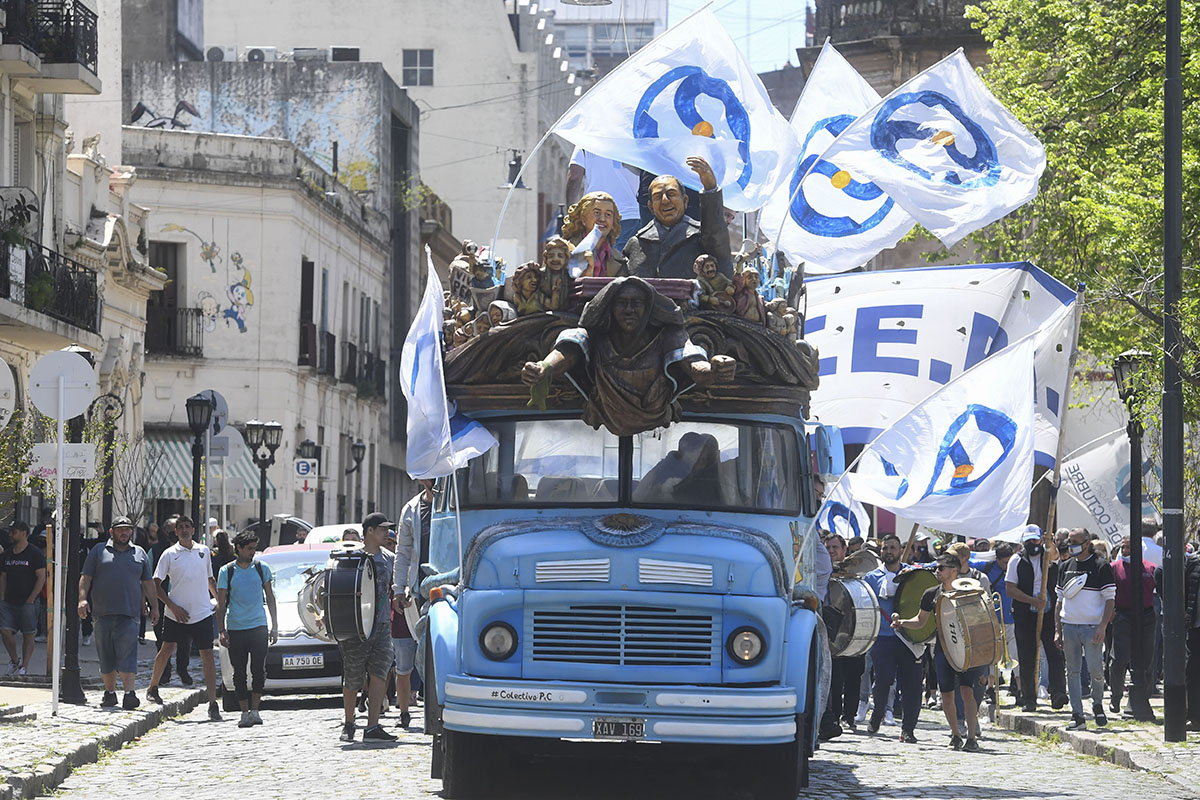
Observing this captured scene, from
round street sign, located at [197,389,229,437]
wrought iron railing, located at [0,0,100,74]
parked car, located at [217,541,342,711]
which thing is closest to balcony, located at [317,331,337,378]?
wrought iron railing, located at [0,0,100,74]

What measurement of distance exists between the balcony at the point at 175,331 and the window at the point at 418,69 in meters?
25.9

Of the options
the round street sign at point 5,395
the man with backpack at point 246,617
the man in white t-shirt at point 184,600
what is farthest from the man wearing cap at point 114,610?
the round street sign at point 5,395

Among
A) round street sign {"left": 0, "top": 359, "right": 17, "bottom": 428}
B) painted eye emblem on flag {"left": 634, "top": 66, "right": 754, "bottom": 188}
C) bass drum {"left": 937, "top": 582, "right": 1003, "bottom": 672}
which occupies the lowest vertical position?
bass drum {"left": 937, "top": 582, "right": 1003, "bottom": 672}

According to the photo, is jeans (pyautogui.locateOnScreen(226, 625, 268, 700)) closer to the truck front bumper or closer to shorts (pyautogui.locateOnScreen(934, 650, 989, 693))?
shorts (pyautogui.locateOnScreen(934, 650, 989, 693))

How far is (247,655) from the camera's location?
1958 cm

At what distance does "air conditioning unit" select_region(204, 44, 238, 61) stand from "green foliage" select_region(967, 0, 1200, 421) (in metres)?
35.6

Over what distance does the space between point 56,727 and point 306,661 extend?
415 cm

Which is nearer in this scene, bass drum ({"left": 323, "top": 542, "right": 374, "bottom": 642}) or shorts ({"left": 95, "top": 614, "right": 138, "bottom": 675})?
bass drum ({"left": 323, "top": 542, "right": 374, "bottom": 642})

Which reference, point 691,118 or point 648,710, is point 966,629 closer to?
point 691,118

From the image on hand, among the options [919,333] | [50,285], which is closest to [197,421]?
[50,285]

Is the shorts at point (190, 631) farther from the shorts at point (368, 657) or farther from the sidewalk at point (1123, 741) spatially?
the sidewalk at point (1123, 741)

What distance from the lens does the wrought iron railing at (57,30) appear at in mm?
32281

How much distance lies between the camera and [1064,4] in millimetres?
30141

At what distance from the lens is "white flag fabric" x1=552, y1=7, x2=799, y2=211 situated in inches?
642
